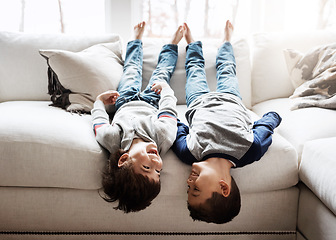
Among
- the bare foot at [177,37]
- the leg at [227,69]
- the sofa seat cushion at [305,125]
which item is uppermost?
the bare foot at [177,37]

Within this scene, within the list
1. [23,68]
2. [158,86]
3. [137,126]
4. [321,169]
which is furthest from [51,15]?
[321,169]

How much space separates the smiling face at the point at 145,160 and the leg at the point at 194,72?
Answer: 513mm

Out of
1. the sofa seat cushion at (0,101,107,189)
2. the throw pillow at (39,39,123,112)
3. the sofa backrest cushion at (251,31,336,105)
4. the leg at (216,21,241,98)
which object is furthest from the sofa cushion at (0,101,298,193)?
the sofa backrest cushion at (251,31,336,105)

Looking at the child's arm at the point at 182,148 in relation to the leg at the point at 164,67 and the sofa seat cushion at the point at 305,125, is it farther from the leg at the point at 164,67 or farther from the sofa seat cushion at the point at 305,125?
the sofa seat cushion at the point at 305,125

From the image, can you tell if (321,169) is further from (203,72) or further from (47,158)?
(47,158)

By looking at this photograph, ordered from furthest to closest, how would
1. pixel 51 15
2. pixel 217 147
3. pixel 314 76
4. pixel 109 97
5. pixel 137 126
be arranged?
pixel 51 15 < pixel 314 76 < pixel 109 97 < pixel 137 126 < pixel 217 147

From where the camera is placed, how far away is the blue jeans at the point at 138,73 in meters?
1.77

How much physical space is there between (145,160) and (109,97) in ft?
1.95

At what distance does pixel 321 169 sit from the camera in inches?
47.9

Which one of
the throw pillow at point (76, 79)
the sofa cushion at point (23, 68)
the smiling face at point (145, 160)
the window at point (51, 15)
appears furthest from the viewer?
the window at point (51, 15)

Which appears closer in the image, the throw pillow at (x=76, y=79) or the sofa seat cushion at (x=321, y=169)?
the sofa seat cushion at (x=321, y=169)

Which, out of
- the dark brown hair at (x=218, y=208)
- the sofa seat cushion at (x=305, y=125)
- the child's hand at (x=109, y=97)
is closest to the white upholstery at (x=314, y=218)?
the sofa seat cushion at (x=305, y=125)

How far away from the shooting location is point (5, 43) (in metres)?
1.96

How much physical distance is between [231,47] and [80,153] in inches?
46.7
